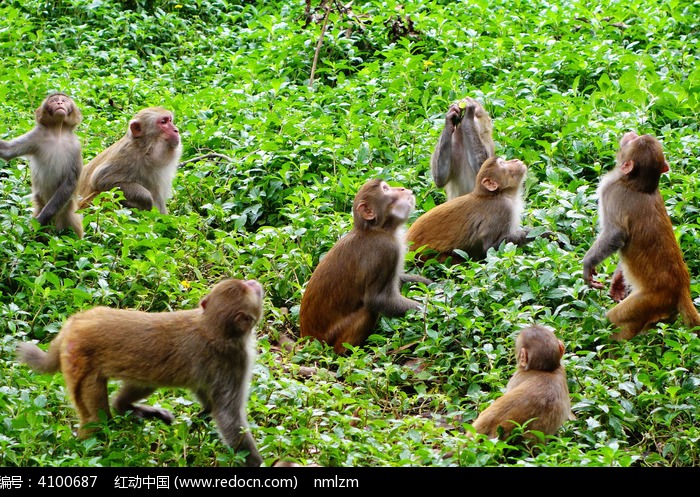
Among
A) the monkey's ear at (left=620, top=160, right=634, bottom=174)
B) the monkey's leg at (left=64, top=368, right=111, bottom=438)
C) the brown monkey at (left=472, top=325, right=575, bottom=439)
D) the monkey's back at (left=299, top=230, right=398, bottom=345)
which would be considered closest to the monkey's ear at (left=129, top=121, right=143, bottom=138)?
the monkey's back at (left=299, top=230, right=398, bottom=345)

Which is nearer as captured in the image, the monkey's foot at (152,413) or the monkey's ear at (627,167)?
the monkey's foot at (152,413)

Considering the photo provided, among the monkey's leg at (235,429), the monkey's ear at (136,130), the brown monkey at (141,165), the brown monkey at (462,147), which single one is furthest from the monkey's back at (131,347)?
the brown monkey at (462,147)

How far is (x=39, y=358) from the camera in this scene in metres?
6.23

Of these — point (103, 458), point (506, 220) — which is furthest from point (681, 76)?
point (103, 458)

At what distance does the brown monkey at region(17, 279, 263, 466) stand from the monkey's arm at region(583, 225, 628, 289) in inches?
107

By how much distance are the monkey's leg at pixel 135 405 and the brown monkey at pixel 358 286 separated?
1.86 metres

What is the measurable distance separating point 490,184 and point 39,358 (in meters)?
4.18

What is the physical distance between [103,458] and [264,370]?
1.48 metres

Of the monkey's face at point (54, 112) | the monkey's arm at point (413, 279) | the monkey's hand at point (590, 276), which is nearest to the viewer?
the monkey's hand at point (590, 276)

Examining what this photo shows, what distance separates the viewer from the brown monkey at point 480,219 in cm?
869

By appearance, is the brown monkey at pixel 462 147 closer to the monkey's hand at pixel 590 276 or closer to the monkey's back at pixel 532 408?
the monkey's hand at pixel 590 276

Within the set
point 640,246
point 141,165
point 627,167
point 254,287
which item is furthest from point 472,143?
point 254,287

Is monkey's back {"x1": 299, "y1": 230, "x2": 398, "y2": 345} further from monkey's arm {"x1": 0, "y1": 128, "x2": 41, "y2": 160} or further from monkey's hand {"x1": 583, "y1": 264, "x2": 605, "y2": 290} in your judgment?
monkey's arm {"x1": 0, "y1": 128, "x2": 41, "y2": 160}
